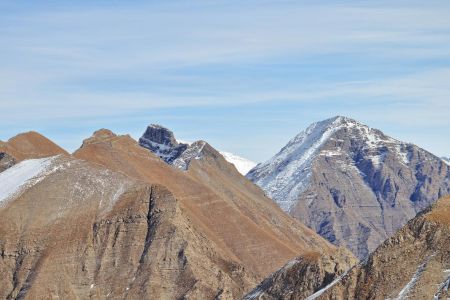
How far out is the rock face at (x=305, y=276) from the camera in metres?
159

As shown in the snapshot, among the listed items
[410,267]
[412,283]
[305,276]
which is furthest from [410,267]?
[305,276]

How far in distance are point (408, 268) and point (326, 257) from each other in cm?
2638

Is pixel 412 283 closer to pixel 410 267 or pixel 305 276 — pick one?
pixel 410 267

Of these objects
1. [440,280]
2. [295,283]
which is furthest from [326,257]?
[440,280]

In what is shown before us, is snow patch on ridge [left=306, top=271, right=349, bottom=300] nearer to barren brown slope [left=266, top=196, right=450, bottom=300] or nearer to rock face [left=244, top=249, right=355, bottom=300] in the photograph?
barren brown slope [left=266, top=196, right=450, bottom=300]

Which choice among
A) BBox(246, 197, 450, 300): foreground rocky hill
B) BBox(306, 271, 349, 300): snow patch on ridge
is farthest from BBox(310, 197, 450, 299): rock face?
BBox(306, 271, 349, 300): snow patch on ridge

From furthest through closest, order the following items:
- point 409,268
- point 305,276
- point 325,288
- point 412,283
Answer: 1. point 305,276
2. point 325,288
3. point 409,268
4. point 412,283

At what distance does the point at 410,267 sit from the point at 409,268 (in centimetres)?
15

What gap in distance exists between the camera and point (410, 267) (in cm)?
13800

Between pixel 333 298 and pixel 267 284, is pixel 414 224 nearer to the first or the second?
pixel 333 298

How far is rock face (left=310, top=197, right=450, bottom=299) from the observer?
134 meters

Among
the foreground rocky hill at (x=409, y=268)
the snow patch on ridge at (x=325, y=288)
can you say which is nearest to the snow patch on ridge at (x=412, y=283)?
the foreground rocky hill at (x=409, y=268)

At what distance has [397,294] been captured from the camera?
13500 cm

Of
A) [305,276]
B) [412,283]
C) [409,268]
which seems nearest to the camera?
[412,283]
